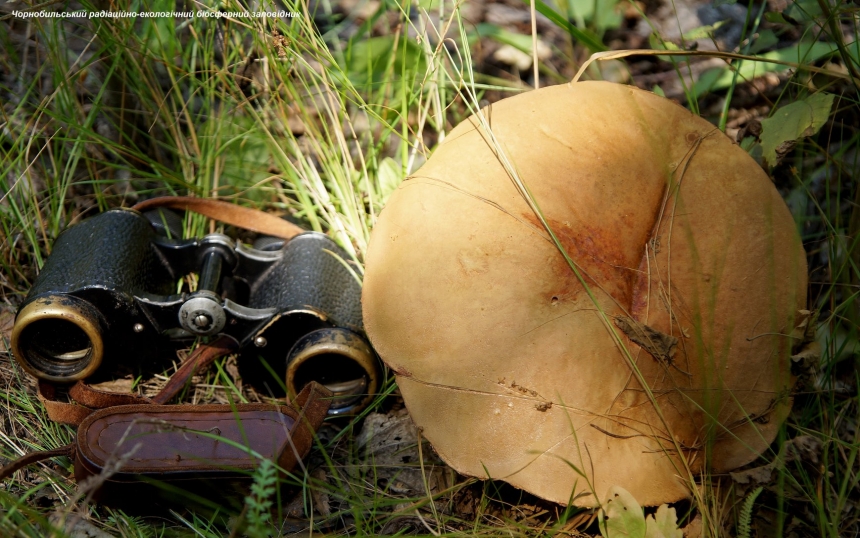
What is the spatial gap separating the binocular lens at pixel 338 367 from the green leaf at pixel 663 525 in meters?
0.69

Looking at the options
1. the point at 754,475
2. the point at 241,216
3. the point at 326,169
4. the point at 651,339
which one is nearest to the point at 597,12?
the point at 326,169

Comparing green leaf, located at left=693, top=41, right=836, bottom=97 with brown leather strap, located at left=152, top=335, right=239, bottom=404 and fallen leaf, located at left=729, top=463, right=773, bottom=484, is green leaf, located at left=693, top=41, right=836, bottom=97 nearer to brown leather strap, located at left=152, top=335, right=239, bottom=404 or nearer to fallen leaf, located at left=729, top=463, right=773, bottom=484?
fallen leaf, located at left=729, top=463, right=773, bottom=484

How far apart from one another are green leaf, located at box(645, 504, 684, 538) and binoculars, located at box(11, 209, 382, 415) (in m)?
0.69

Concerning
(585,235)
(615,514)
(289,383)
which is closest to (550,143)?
(585,235)

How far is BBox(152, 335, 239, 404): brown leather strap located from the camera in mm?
1668

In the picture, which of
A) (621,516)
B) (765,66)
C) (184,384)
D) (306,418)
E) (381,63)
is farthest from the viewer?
(381,63)

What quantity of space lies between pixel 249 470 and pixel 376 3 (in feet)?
7.15

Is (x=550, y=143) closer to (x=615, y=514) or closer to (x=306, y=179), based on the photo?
(x=615, y=514)

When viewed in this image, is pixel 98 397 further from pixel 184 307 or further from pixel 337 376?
pixel 337 376

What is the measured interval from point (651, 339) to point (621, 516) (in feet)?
1.08

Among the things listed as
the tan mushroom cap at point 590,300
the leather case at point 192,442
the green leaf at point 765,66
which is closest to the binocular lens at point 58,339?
the leather case at point 192,442

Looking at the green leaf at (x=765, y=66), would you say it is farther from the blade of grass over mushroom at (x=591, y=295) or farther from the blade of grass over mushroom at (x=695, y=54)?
the blade of grass over mushroom at (x=591, y=295)

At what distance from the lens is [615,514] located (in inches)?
48.6

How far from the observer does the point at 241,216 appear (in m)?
2.05
